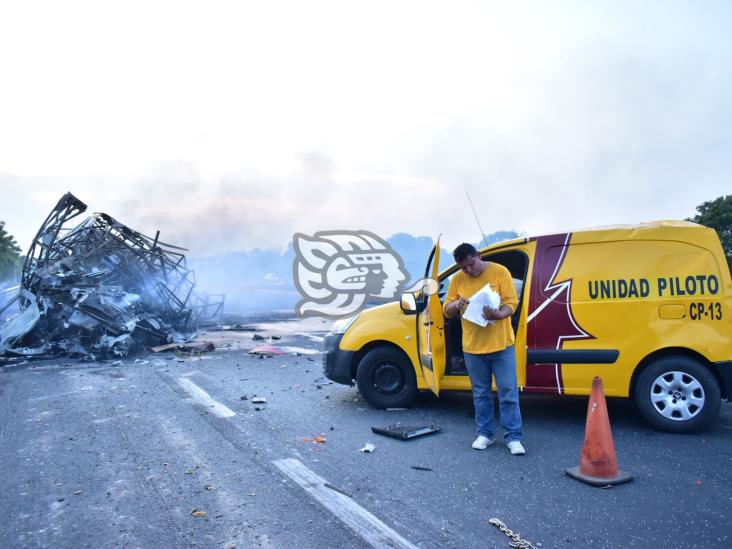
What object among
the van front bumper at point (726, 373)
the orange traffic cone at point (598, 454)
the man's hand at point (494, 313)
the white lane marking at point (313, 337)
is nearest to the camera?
the orange traffic cone at point (598, 454)

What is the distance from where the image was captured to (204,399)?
6.95 metres

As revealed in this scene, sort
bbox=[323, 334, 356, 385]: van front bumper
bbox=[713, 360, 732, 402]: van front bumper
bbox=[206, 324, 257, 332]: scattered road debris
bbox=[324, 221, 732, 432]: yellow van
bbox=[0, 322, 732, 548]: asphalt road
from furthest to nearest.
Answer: bbox=[206, 324, 257, 332]: scattered road debris, bbox=[323, 334, 356, 385]: van front bumper, bbox=[324, 221, 732, 432]: yellow van, bbox=[713, 360, 732, 402]: van front bumper, bbox=[0, 322, 732, 548]: asphalt road

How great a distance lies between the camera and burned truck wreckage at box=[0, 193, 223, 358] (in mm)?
11211

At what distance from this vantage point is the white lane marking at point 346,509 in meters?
3.13

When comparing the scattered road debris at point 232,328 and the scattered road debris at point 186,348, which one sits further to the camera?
the scattered road debris at point 232,328

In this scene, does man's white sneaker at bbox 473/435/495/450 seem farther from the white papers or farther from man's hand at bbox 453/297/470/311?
man's hand at bbox 453/297/470/311

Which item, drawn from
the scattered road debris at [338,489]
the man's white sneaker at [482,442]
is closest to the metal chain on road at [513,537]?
the scattered road debris at [338,489]

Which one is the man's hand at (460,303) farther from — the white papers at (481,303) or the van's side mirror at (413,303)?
the van's side mirror at (413,303)

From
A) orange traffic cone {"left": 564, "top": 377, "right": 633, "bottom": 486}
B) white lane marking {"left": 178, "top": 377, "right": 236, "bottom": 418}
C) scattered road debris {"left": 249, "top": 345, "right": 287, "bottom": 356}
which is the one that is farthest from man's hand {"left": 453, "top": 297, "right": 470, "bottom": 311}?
scattered road debris {"left": 249, "top": 345, "right": 287, "bottom": 356}

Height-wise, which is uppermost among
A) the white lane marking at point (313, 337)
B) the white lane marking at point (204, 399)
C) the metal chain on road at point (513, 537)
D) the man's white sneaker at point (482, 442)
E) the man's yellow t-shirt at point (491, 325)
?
the man's yellow t-shirt at point (491, 325)

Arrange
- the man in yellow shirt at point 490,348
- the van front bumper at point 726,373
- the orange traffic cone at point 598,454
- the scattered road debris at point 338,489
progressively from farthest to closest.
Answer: the van front bumper at point 726,373 < the man in yellow shirt at point 490,348 < the orange traffic cone at point 598,454 < the scattered road debris at point 338,489

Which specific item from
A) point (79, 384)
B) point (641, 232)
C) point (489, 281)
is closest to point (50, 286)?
point (79, 384)

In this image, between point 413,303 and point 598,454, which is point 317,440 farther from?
point 598,454

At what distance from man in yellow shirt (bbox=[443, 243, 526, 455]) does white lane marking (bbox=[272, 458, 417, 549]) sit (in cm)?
152
